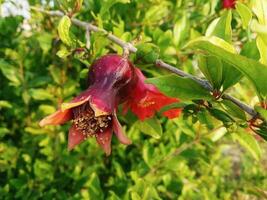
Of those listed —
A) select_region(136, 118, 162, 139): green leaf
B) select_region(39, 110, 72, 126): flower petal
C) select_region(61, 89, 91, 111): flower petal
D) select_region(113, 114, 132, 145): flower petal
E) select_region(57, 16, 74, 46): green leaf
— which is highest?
select_region(57, 16, 74, 46): green leaf

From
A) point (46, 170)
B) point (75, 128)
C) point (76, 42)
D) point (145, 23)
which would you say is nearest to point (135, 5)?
point (145, 23)

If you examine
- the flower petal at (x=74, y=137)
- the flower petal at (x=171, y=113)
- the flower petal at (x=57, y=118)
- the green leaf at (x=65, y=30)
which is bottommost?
the flower petal at (x=171, y=113)

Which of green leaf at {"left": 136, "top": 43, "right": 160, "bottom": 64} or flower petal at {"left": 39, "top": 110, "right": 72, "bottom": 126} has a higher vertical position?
green leaf at {"left": 136, "top": 43, "right": 160, "bottom": 64}

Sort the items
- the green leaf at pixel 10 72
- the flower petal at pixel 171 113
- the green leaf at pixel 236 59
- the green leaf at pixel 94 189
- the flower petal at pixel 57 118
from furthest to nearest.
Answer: the green leaf at pixel 10 72
the green leaf at pixel 94 189
the flower petal at pixel 171 113
the flower petal at pixel 57 118
the green leaf at pixel 236 59

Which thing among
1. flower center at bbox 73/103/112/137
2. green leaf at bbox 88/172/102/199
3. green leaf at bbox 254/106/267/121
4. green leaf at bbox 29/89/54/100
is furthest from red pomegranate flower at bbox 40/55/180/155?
green leaf at bbox 29/89/54/100

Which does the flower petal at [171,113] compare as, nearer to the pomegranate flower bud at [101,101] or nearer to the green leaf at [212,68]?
the pomegranate flower bud at [101,101]

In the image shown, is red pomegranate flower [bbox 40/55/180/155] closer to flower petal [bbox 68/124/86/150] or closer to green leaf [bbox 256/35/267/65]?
flower petal [bbox 68/124/86/150]

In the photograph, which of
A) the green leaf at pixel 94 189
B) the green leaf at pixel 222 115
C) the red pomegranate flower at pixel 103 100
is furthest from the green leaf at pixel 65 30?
the green leaf at pixel 94 189

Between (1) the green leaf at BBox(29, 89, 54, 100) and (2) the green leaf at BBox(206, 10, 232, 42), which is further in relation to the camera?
(1) the green leaf at BBox(29, 89, 54, 100)
